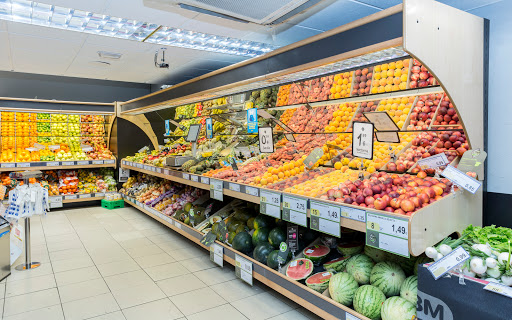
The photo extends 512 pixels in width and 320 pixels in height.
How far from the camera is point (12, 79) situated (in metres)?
8.21

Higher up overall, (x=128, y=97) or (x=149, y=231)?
(x=128, y=97)

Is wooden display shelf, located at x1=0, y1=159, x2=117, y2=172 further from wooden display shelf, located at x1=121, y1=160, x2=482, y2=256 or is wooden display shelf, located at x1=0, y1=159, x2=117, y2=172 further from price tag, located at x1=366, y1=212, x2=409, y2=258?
price tag, located at x1=366, y1=212, x2=409, y2=258

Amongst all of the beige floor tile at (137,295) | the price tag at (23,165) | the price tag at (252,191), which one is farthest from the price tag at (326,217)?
the price tag at (23,165)

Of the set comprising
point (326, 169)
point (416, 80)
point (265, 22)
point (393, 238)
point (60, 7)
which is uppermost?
point (60, 7)

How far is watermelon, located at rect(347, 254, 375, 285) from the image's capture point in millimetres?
2352

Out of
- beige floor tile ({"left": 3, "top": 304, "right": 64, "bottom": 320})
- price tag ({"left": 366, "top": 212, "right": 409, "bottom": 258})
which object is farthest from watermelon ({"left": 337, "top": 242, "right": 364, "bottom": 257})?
beige floor tile ({"left": 3, "top": 304, "right": 64, "bottom": 320})

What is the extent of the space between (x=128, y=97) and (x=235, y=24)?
6.37 meters

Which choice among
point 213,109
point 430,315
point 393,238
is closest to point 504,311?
point 430,315

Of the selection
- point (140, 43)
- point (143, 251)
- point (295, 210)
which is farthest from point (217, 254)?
point (140, 43)

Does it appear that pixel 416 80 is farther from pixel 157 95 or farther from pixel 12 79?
pixel 12 79

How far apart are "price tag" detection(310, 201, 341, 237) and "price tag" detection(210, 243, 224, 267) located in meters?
1.45

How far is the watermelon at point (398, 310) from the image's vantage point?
6.31ft

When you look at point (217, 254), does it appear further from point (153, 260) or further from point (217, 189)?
point (153, 260)

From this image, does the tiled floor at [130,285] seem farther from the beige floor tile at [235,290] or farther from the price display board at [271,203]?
the price display board at [271,203]
